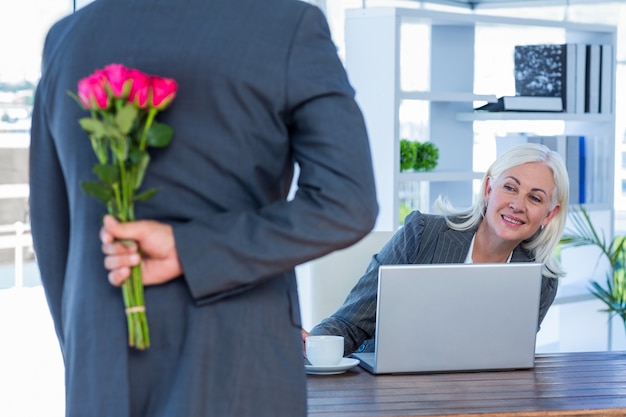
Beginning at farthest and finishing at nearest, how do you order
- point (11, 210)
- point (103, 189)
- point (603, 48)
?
1. point (603, 48)
2. point (11, 210)
3. point (103, 189)

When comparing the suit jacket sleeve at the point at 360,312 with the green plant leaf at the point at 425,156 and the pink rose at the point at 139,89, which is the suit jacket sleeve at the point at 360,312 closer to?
the pink rose at the point at 139,89

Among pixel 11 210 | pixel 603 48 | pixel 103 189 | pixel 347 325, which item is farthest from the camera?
pixel 603 48

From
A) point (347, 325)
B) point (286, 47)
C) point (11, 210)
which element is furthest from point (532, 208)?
point (11, 210)

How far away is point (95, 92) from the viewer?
1145 millimetres

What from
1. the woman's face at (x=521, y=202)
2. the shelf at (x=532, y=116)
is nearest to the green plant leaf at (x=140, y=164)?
the woman's face at (x=521, y=202)

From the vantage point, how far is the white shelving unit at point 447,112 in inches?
167

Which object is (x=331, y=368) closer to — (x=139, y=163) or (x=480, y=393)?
(x=480, y=393)

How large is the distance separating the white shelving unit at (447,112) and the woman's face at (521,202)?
1333mm

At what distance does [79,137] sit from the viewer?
1.26 meters

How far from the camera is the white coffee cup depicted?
220cm

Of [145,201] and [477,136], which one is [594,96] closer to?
[477,136]

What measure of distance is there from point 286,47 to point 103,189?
30 centimetres

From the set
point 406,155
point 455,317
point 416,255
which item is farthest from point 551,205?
point 406,155

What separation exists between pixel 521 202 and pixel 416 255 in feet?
1.15
